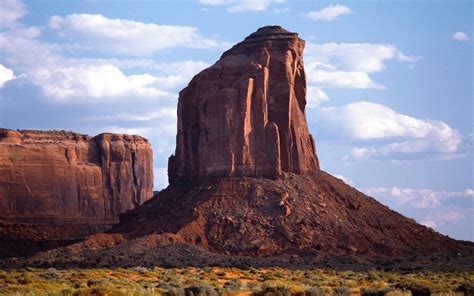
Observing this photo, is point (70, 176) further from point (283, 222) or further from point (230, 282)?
point (230, 282)

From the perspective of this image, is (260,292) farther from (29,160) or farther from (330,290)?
(29,160)

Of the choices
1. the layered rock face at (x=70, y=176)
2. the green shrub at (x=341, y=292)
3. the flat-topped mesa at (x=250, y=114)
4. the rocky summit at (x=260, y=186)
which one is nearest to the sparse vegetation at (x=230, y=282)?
the green shrub at (x=341, y=292)

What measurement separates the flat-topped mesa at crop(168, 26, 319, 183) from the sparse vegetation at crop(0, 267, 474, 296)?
17325mm

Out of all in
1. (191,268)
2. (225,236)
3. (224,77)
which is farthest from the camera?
(224,77)

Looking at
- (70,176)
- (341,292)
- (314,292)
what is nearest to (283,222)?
(341,292)

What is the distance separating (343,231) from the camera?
88.5m

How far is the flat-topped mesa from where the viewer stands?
298 feet

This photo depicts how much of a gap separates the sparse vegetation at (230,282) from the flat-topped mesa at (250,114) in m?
17.3

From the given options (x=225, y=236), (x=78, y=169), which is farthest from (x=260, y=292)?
(x=78, y=169)

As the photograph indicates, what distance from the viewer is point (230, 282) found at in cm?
5828

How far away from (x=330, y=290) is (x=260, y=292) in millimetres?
3798

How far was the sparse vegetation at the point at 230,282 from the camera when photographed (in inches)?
1836

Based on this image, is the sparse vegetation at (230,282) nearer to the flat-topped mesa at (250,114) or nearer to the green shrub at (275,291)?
the green shrub at (275,291)

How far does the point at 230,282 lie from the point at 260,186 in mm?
32209
